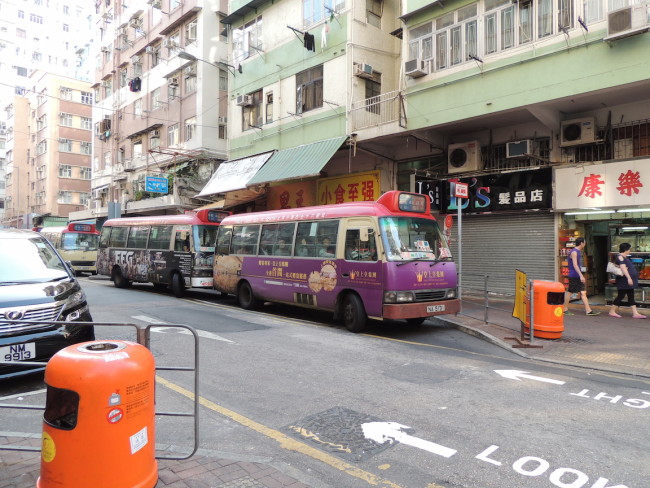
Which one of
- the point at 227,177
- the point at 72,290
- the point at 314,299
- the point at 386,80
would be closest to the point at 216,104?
the point at 227,177

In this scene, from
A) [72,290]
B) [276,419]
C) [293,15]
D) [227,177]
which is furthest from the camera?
[227,177]

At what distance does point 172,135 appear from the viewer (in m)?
29.0

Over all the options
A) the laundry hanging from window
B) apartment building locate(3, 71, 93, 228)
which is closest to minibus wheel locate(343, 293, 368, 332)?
the laundry hanging from window

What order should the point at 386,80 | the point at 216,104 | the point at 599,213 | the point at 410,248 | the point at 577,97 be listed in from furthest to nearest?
1. the point at 216,104
2. the point at 386,80
3. the point at 599,213
4. the point at 577,97
5. the point at 410,248

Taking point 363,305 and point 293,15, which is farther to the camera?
point 293,15

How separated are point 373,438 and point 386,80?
15.8m

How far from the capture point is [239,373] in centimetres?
611

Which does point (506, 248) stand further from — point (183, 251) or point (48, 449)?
point (48, 449)

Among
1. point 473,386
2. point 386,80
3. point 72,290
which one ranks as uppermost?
point 386,80

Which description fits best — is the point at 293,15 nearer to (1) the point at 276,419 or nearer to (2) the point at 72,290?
(2) the point at 72,290

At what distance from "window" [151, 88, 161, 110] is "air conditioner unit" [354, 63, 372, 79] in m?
18.3

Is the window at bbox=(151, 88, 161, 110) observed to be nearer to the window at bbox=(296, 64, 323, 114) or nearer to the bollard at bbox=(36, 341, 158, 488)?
the window at bbox=(296, 64, 323, 114)

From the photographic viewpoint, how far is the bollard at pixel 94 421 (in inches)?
105

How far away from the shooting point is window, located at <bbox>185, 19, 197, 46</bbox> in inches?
1071
